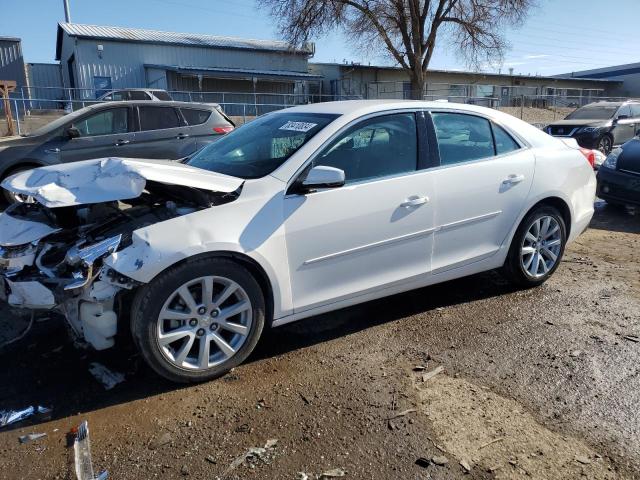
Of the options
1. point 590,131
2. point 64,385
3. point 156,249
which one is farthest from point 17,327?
point 590,131

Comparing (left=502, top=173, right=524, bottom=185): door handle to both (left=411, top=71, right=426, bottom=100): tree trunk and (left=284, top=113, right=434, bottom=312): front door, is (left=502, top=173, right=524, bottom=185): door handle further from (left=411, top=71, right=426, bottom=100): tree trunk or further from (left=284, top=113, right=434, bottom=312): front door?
(left=411, top=71, right=426, bottom=100): tree trunk

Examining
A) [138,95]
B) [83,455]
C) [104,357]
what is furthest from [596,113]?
[83,455]

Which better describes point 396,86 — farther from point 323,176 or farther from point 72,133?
point 323,176

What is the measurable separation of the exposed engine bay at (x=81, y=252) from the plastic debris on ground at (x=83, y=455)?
0.46 m

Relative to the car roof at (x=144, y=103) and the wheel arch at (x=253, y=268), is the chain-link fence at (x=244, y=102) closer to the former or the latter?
the car roof at (x=144, y=103)

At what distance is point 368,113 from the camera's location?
3.66 meters

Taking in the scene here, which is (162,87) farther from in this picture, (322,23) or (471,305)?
(471,305)

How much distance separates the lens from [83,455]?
8.09ft

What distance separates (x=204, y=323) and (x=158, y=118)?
253 inches

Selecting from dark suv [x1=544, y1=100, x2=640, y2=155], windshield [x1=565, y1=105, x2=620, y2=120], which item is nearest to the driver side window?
dark suv [x1=544, y1=100, x2=640, y2=155]

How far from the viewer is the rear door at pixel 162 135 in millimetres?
8344

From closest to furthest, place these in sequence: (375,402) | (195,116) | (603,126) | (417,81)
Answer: (375,402) < (195,116) < (603,126) < (417,81)

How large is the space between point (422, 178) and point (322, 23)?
90.2 feet

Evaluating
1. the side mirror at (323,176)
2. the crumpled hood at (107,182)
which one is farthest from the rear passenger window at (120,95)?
the side mirror at (323,176)
